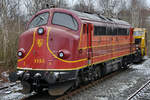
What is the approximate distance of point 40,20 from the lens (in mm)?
8266

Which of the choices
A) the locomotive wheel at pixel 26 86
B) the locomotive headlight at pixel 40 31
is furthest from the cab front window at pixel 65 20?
the locomotive wheel at pixel 26 86

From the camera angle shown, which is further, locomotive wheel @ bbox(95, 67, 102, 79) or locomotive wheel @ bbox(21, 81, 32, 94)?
locomotive wheel @ bbox(95, 67, 102, 79)

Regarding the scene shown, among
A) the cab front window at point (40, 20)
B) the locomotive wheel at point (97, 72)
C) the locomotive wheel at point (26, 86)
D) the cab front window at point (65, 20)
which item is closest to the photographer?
the locomotive wheel at point (26, 86)

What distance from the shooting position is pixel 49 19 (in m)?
7.89

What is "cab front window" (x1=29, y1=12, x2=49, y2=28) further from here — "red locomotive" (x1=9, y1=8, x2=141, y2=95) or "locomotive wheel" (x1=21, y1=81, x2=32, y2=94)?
"locomotive wheel" (x1=21, y1=81, x2=32, y2=94)

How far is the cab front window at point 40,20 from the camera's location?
806 centimetres

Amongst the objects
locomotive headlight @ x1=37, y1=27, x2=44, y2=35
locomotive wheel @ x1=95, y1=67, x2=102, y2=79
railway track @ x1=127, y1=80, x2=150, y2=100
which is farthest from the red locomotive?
railway track @ x1=127, y1=80, x2=150, y2=100

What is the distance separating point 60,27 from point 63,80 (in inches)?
82.6

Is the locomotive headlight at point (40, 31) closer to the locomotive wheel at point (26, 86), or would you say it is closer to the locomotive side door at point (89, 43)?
the locomotive wheel at point (26, 86)

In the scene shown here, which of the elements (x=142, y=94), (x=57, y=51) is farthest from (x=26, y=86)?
(x=142, y=94)

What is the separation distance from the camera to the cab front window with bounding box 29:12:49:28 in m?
8.06

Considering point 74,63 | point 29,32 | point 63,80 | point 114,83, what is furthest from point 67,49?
point 114,83

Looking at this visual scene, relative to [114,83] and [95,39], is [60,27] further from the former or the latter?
[114,83]

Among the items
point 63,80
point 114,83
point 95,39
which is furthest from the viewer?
point 114,83
